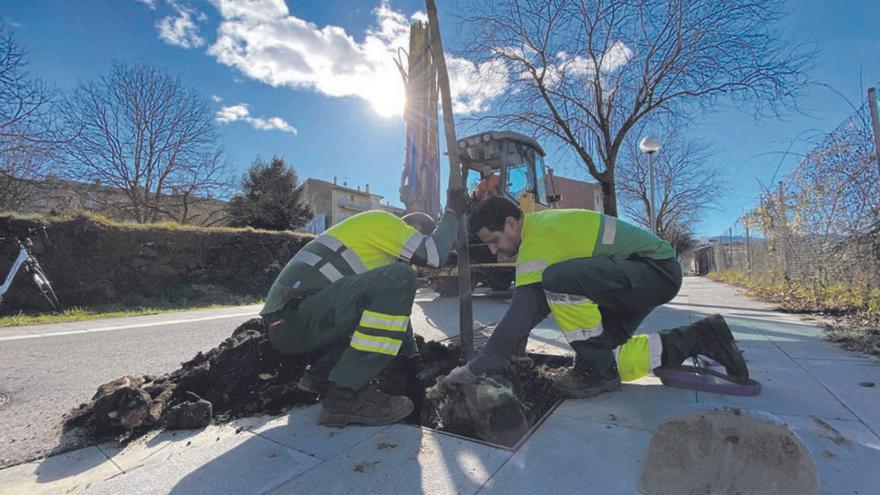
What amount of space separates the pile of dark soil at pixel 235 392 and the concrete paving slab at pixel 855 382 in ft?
4.68

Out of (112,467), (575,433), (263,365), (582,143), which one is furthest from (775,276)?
(112,467)

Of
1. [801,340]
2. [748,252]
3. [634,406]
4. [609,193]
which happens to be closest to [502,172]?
[609,193]

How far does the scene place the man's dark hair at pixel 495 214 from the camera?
252 centimetres

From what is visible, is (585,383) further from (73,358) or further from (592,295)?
(73,358)

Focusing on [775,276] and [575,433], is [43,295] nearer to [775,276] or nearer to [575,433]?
[575,433]

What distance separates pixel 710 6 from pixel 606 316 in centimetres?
883

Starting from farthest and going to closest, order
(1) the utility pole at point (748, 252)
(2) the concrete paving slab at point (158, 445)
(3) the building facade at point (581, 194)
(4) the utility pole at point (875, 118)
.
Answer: (3) the building facade at point (581, 194)
(1) the utility pole at point (748, 252)
(4) the utility pole at point (875, 118)
(2) the concrete paving slab at point (158, 445)

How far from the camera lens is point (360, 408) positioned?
6.52 feet

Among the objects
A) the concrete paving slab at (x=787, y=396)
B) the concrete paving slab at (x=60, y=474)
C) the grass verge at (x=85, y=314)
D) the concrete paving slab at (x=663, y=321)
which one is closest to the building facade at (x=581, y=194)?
the concrete paving slab at (x=663, y=321)

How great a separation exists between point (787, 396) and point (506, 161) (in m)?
5.91

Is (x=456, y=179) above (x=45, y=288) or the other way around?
above

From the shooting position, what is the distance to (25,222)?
6867 mm

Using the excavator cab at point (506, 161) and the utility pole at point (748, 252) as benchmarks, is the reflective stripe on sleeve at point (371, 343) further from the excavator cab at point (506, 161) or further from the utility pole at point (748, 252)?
the utility pole at point (748, 252)

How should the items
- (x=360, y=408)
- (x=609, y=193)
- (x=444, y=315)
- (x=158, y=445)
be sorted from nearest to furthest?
(x=158, y=445)
(x=360, y=408)
(x=444, y=315)
(x=609, y=193)
